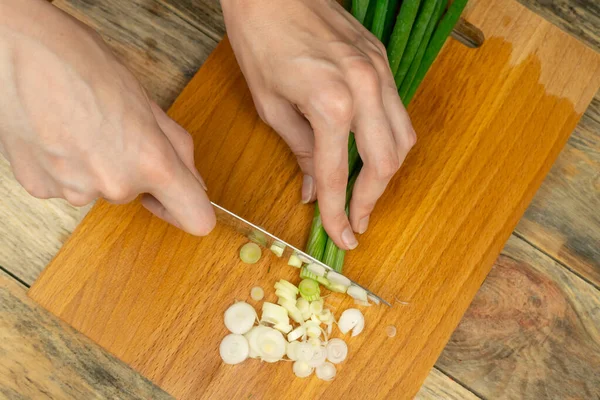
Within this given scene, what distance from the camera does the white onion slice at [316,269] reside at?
54.0 inches

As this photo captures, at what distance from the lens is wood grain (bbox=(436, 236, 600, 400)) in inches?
62.4

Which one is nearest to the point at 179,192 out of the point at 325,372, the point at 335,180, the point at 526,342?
the point at 335,180

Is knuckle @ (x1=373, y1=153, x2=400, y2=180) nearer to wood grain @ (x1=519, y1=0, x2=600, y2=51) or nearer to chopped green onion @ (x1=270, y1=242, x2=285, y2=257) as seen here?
chopped green onion @ (x1=270, y1=242, x2=285, y2=257)

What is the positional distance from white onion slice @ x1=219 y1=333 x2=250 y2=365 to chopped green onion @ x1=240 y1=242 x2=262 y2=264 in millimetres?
169

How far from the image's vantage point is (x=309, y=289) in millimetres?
1422

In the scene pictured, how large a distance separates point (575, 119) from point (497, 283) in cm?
45

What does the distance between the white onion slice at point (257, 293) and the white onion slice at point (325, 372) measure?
200mm

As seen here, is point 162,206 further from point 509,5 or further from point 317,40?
point 509,5

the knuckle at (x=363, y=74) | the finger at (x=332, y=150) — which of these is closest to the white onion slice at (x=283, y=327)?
the finger at (x=332, y=150)

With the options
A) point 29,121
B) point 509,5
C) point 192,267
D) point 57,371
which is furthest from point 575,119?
point 57,371

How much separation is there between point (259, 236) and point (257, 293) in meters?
0.14

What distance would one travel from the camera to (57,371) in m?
1.56

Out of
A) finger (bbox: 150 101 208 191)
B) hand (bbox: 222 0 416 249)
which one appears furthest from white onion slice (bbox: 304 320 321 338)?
finger (bbox: 150 101 208 191)

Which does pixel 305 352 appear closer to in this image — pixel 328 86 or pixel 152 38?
pixel 328 86
